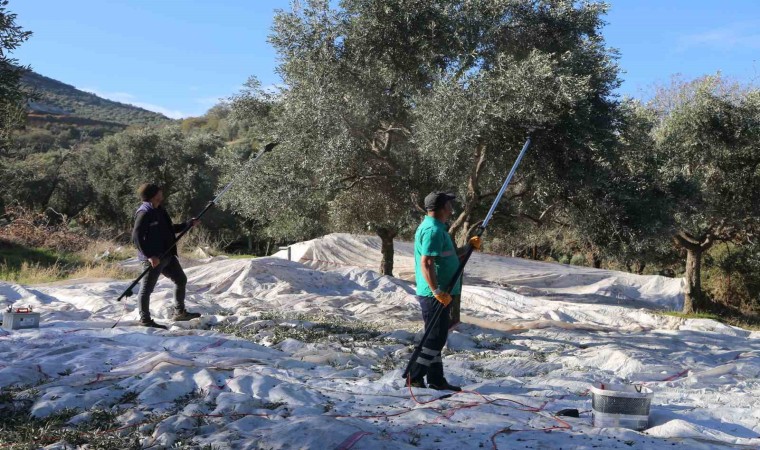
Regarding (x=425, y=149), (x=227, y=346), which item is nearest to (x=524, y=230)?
(x=425, y=149)

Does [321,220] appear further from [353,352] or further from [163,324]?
[353,352]

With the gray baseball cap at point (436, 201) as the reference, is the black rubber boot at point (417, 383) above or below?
below

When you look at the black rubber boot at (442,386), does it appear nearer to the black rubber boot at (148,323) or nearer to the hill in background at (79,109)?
the black rubber boot at (148,323)

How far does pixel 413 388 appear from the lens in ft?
19.6

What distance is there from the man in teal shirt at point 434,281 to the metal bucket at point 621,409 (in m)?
1.40

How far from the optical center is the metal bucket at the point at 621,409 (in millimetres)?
5016

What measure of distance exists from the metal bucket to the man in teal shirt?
1.40 m

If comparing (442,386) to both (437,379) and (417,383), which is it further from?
(417,383)

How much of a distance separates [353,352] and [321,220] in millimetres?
7516

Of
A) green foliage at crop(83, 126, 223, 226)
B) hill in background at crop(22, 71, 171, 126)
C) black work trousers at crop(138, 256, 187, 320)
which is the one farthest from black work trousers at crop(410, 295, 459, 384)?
hill in background at crop(22, 71, 171, 126)

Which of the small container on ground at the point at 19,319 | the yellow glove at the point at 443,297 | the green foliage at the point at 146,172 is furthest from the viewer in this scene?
the green foliage at the point at 146,172

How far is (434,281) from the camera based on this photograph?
20.2ft

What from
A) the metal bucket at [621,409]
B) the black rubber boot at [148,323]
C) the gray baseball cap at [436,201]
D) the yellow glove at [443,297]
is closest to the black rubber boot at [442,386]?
the yellow glove at [443,297]

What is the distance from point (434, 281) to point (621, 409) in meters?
1.96
